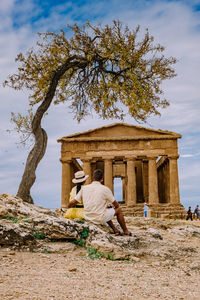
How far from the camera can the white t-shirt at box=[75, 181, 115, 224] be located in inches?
250

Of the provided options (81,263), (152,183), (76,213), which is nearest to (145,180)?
(152,183)

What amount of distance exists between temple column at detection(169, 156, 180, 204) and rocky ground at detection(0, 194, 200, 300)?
68.8ft

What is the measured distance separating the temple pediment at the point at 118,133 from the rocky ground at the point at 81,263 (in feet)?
71.5

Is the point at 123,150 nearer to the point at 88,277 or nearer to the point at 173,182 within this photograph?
the point at 173,182

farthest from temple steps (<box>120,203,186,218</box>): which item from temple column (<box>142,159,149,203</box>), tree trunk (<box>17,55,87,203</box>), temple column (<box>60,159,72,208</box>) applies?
tree trunk (<box>17,55,87,203</box>)

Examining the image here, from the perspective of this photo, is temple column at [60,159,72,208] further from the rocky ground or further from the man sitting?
the man sitting

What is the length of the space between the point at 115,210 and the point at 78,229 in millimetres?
813

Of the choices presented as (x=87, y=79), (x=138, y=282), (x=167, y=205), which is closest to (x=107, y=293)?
(x=138, y=282)

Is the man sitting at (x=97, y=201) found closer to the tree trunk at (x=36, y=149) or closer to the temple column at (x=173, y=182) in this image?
the tree trunk at (x=36, y=149)

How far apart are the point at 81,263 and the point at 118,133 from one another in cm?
2455

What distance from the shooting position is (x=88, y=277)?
14.3 ft

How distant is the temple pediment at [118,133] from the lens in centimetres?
2894

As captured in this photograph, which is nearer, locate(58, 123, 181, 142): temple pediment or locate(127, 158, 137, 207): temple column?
locate(127, 158, 137, 207): temple column

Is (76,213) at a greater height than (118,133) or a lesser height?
lesser
